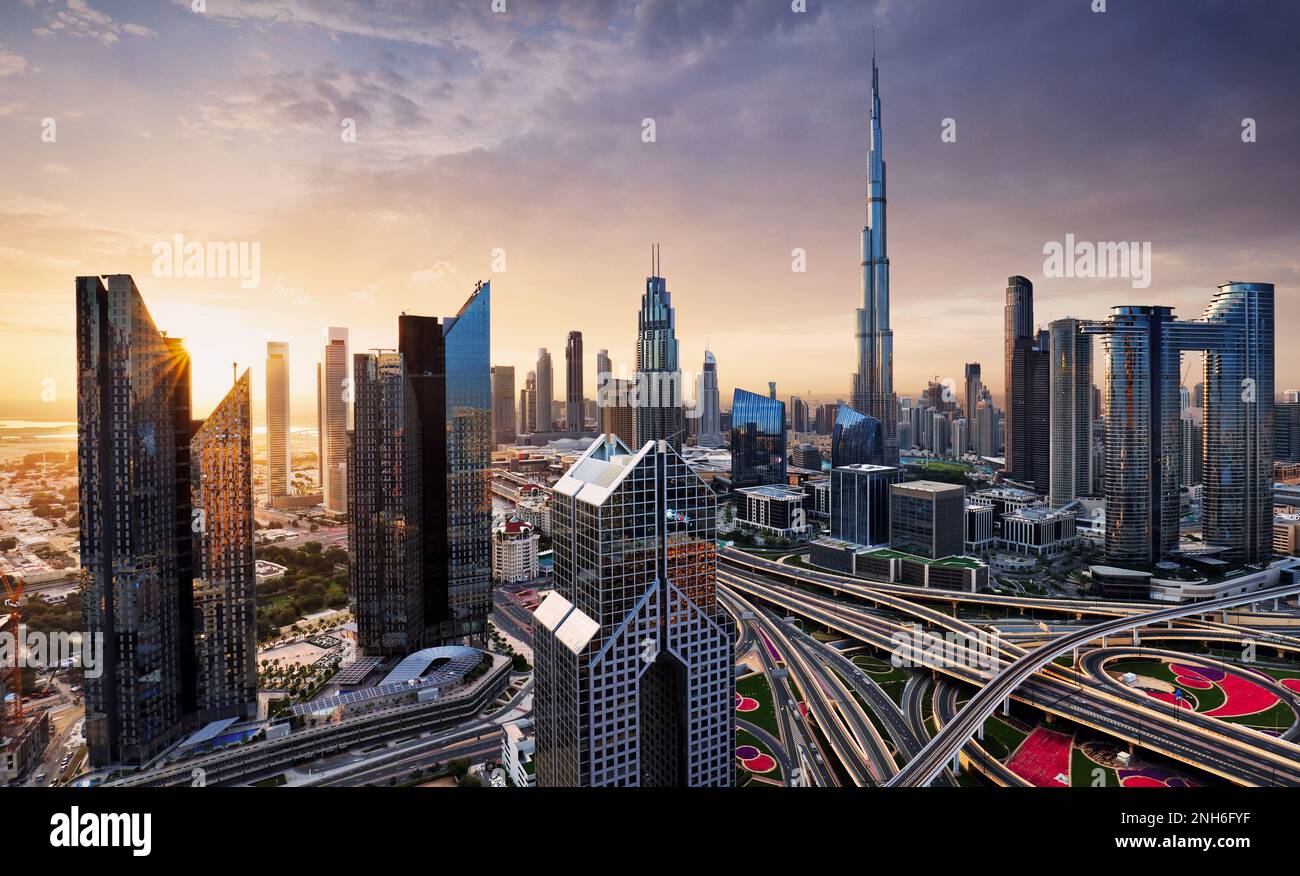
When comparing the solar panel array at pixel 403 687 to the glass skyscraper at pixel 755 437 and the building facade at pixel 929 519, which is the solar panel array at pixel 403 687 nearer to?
the building facade at pixel 929 519

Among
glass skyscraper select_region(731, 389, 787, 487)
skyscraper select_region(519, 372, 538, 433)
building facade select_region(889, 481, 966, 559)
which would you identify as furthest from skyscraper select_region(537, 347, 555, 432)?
building facade select_region(889, 481, 966, 559)

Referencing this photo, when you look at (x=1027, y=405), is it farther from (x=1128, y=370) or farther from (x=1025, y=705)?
(x=1025, y=705)

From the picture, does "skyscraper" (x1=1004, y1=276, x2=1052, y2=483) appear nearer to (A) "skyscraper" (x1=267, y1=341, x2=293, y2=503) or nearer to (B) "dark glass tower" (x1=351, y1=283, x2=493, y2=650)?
(B) "dark glass tower" (x1=351, y1=283, x2=493, y2=650)

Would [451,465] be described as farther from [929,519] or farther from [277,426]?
[929,519]

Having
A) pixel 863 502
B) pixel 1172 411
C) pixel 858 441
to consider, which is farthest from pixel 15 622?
pixel 858 441
